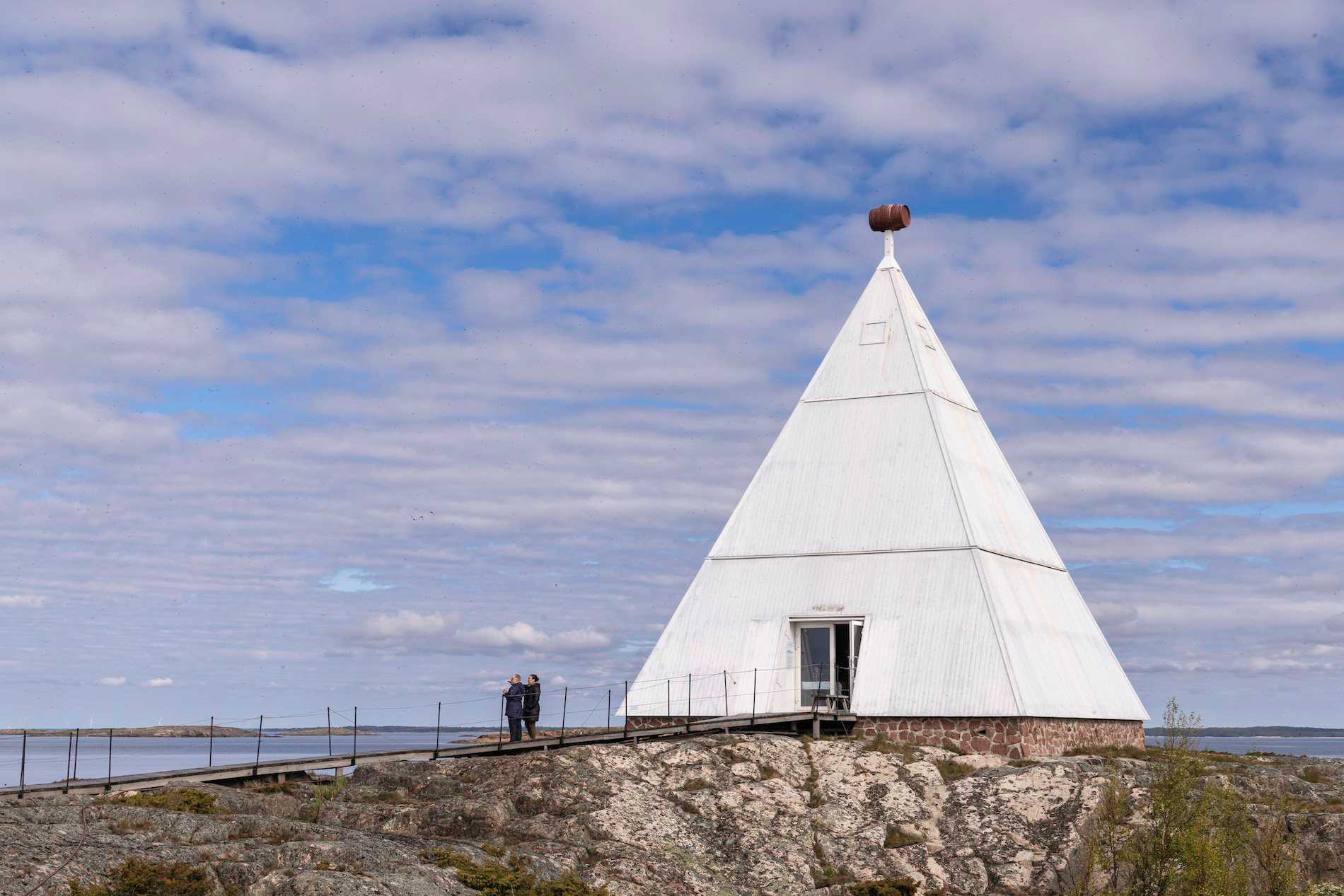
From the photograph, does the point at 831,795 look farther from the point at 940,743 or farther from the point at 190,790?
the point at 190,790

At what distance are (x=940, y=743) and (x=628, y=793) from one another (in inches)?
313

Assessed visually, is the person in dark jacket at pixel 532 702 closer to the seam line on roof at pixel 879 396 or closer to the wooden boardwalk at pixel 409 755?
the wooden boardwalk at pixel 409 755

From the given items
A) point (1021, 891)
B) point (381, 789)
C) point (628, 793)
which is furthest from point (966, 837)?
point (381, 789)

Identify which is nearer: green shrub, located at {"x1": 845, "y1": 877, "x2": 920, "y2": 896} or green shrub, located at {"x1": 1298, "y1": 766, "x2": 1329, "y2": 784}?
green shrub, located at {"x1": 845, "y1": 877, "x2": 920, "y2": 896}

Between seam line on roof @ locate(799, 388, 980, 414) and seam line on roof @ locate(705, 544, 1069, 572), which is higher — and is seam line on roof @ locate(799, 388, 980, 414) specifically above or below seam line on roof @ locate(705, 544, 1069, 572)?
above

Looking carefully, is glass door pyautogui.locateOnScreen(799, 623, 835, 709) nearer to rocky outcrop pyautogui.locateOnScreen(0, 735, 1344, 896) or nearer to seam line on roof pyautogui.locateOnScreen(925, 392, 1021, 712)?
rocky outcrop pyautogui.locateOnScreen(0, 735, 1344, 896)

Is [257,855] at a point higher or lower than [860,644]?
lower

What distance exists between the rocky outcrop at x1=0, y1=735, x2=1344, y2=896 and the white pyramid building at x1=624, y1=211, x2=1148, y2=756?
6.41 ft

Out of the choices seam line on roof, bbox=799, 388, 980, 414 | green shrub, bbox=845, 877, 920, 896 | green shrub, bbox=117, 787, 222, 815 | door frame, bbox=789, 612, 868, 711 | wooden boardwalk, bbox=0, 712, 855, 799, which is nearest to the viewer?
green shrub, bbox=117, 787, 222, 815

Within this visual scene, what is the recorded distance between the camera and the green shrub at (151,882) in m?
15.0

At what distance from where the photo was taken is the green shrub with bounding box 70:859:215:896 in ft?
49.2

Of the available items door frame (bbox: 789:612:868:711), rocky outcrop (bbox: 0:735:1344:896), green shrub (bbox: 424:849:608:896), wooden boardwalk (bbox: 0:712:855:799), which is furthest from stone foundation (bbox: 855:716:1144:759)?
green shrub (bbox: 424:849:608:896)

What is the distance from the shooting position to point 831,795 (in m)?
24.8

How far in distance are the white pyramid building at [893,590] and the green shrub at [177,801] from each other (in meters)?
12.2
